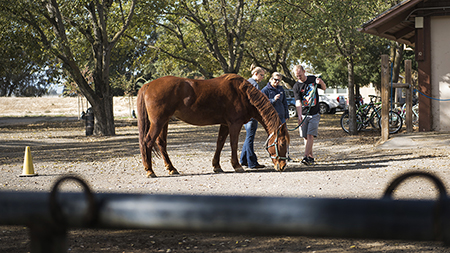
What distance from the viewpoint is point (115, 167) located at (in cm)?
945

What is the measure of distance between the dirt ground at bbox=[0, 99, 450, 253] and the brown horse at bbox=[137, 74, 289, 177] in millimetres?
527

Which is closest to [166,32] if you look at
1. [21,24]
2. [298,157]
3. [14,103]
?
[21,24]

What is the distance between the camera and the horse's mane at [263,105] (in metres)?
8.02

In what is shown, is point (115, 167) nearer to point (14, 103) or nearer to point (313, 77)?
point (313, 77)

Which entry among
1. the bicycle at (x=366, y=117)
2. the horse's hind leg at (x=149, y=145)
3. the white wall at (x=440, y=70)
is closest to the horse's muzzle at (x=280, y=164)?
the horse's hind leg at (x=149, y=145)

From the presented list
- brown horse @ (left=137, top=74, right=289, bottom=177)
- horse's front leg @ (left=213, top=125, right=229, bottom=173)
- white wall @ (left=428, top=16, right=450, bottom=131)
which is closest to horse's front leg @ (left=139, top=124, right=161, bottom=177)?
brown horse @ (left=137, top=74, right=289, bottom=177)

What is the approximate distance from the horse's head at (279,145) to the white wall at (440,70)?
20.3ft

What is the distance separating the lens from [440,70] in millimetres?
11992

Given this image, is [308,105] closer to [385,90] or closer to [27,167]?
[385,90]

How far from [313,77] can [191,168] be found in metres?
3.18

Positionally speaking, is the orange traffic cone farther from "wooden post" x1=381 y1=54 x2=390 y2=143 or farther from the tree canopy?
"wooden post" x1=381 y1=54 x2=390 y2=143

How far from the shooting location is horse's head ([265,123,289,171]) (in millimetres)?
8008

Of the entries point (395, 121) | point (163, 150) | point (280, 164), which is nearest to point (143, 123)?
point (163, 150)

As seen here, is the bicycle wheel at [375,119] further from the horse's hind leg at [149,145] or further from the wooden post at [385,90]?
the horse's hind leg at [149,145]
